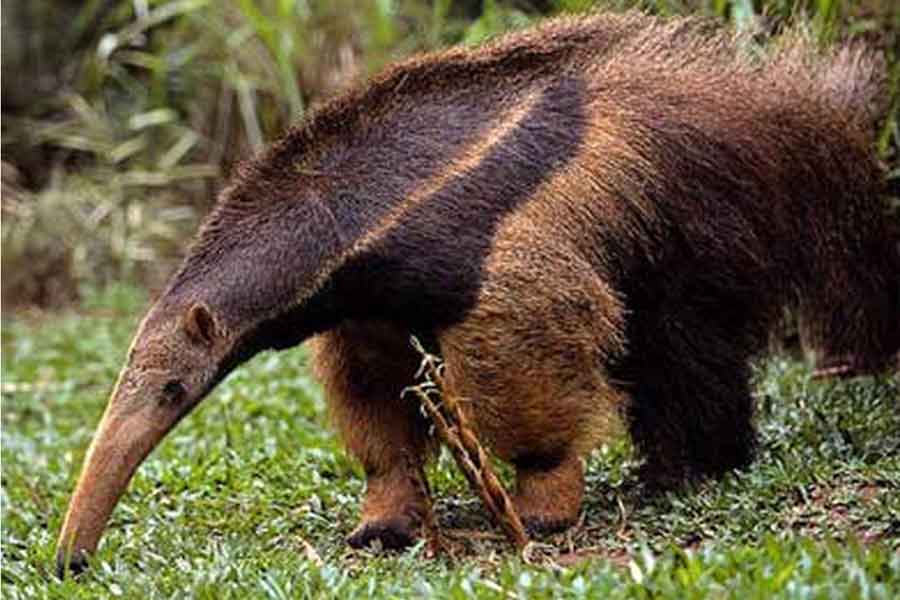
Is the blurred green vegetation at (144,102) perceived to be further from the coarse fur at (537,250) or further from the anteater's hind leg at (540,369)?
the anteater's hind leg at (540,369)

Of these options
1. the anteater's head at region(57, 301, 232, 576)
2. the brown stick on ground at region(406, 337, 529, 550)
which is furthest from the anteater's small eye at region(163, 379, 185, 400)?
the brown stick on ground at region(406, 337, 529, 550)

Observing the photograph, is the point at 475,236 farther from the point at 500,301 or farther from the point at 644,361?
the point at 644,361

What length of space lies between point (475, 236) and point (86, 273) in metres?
8.22

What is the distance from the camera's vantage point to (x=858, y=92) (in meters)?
6.40

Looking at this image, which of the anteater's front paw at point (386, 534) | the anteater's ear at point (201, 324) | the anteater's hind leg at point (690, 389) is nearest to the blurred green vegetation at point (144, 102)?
the anteater's hind leg at point (690, 389)

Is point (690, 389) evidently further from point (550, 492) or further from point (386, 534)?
point (386, 534)

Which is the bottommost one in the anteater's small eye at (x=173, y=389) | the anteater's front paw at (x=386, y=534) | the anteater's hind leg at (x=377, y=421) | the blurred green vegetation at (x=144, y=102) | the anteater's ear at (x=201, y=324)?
the blurred green vegetation at (x=144, y=102)

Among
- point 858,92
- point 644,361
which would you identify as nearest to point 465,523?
point 644,361

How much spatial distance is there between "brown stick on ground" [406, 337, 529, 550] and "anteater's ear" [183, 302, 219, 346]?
582 millimetres

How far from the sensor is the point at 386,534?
5.70 metres

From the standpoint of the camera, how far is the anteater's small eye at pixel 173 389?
538 centimetres

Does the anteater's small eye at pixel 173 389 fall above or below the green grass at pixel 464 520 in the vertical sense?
above

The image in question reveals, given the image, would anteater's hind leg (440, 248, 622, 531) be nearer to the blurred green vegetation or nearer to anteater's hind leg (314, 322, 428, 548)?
anteater's hind leg (314, 322, 428, 548)

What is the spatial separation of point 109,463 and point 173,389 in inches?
10.8
